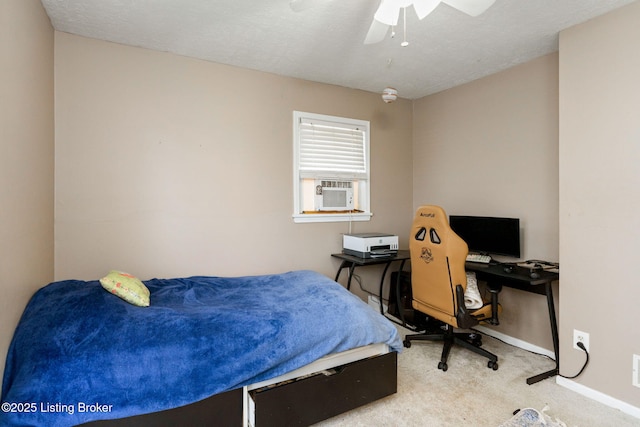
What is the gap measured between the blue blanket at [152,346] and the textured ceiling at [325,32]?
1.62m

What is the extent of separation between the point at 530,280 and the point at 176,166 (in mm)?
2718

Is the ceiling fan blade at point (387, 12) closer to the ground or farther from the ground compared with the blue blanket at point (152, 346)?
farther from the ground

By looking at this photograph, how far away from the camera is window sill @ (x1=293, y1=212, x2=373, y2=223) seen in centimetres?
327

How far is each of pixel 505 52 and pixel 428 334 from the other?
7.70 ft

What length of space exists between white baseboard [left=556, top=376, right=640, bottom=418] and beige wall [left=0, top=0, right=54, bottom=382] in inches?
122

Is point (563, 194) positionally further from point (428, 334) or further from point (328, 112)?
point (328, 112)

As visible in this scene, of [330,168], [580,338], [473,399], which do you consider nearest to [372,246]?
[330,168]

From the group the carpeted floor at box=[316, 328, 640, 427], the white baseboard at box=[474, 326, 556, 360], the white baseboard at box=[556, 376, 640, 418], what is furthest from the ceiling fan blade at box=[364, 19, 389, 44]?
the white baseboard at box=[474, 326, 556, 360]

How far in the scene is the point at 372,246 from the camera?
3137 mm

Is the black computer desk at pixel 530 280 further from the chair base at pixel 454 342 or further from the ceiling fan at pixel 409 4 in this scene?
the ceiling fan at pixel 409 4

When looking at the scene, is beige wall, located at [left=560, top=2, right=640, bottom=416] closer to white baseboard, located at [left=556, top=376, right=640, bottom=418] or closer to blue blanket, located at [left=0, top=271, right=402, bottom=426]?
white baseboard, located at [left=556, top=376, right=640, bottom=418]

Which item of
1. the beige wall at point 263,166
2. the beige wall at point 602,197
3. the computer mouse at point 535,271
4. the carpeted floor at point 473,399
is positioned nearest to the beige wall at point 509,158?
the beige wall at point 263,166

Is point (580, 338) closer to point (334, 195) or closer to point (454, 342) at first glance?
point (454, 342)

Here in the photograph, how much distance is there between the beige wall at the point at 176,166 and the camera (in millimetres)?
2395
